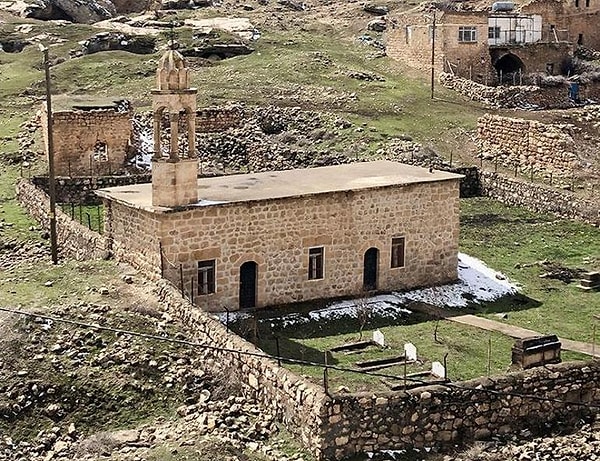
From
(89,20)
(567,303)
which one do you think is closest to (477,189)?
(567,303)

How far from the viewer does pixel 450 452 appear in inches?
738

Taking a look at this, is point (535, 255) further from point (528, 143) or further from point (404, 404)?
point (404, 404)

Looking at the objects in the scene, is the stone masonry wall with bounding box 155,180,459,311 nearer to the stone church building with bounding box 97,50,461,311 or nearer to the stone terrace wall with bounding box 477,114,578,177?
the stone church building with bounding box 97,50,461,311

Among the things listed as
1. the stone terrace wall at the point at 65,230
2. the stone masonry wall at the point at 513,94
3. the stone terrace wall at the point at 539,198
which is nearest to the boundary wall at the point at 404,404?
the stone terrace wall at the point at 65,230

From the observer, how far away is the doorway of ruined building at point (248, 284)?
2608 cm

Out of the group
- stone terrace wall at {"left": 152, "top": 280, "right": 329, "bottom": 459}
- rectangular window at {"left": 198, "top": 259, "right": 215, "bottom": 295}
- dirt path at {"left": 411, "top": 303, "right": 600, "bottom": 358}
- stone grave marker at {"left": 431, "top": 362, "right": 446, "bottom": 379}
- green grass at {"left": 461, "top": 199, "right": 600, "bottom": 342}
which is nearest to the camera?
stone terrace wall at {"left": 152, "top": 280, "right": 329, "bottom": 459}

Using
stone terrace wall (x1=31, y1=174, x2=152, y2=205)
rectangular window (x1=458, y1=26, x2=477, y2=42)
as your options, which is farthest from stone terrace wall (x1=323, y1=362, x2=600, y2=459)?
rectangular window (x1=458, y1=26, x2=477, y2=42)

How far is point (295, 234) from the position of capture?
87.0ft

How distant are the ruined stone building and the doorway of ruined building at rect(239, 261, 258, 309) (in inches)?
1184

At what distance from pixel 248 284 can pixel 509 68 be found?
33.4 meters

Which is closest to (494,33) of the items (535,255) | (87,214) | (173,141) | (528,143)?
(528,143)

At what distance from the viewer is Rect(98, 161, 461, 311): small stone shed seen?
25.3m

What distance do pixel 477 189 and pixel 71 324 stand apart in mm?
22599

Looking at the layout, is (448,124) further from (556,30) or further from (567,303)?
(567,303)
